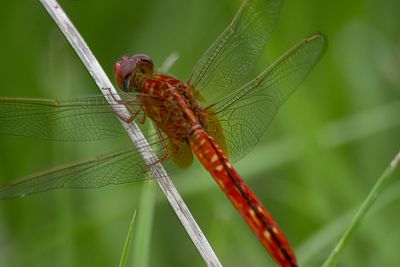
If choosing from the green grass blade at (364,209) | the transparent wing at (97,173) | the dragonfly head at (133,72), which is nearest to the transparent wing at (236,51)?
the dragonfly head at (133,72)

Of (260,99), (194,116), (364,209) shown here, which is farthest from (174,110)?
(364,209)

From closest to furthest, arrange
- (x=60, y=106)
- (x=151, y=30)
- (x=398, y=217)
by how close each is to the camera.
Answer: (x=60, y=106), (x=398, y=217), (x=151, y=30)

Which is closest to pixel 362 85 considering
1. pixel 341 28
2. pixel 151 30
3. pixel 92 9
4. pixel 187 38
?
pixel 341 28

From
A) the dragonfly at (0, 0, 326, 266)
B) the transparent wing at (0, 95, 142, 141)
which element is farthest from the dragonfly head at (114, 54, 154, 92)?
the transparent wing at (0, 95, 142, 141)

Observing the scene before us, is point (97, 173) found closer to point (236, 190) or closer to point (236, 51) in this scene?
point (236, 190)

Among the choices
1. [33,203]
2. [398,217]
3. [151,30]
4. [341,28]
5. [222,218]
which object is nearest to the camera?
[222,218]

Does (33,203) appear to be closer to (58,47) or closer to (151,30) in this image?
(58,47)

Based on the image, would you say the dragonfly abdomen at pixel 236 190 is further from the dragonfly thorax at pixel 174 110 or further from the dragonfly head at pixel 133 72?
the dragonfly head at pixel 133 72
